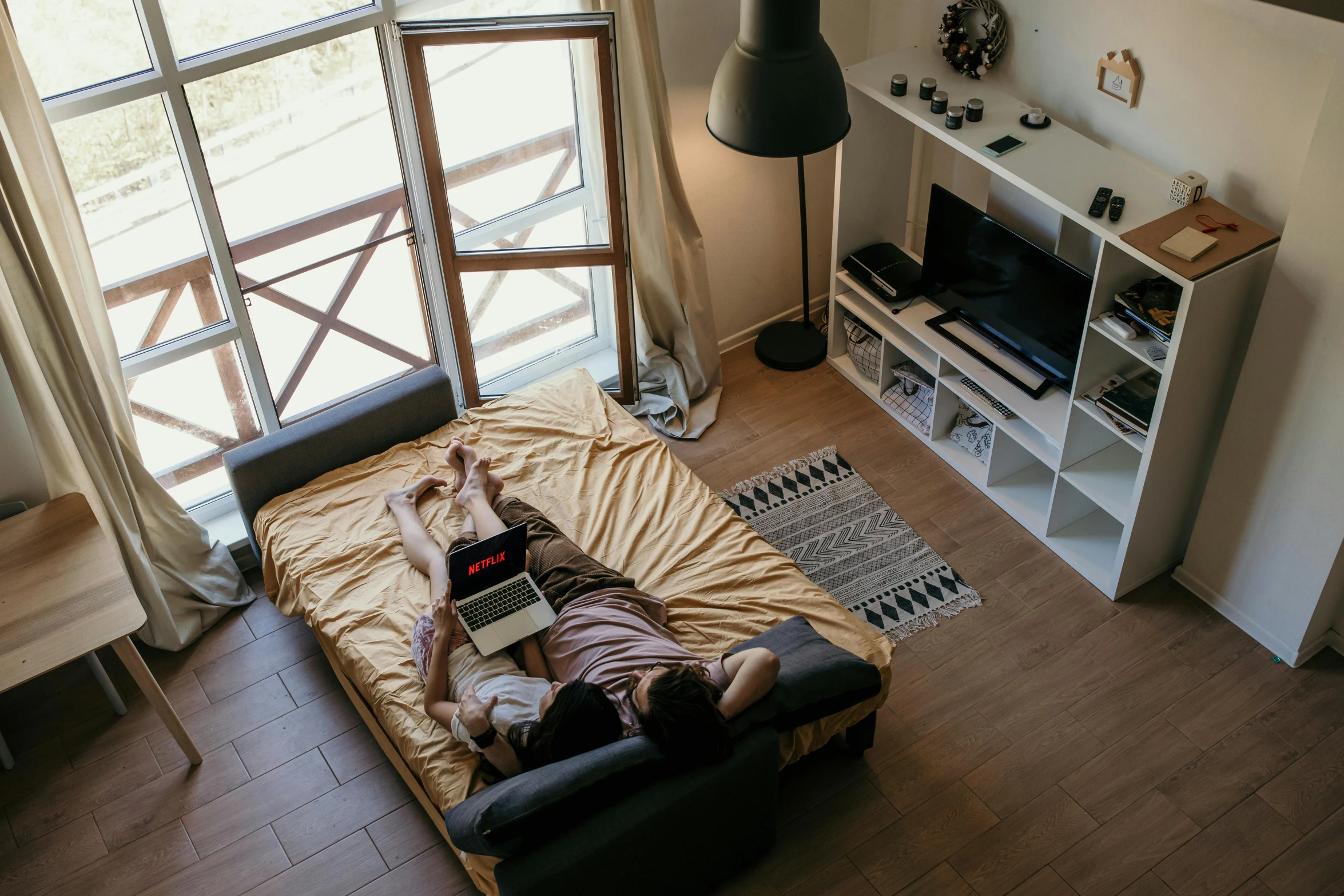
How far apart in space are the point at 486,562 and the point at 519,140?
1697 millimetres

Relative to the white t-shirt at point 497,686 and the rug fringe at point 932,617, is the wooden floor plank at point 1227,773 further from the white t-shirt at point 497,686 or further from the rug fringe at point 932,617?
the white t-shirt at point 497,686

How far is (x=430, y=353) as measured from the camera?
4.47 meters

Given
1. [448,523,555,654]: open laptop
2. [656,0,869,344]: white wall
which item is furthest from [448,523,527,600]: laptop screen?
[656,0,869,344]: white wall

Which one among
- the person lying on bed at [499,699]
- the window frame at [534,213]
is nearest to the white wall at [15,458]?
the person lying on bed at [499,699]

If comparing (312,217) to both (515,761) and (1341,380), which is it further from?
(1341,380)

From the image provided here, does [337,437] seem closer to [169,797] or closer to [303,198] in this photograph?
→ [303,198]

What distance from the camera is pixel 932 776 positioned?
11.0 ft

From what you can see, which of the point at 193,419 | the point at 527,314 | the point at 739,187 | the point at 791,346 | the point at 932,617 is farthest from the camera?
the point at 791,346

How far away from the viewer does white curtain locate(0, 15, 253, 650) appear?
3100 mm

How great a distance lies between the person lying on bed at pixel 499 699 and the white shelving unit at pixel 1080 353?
1934mm

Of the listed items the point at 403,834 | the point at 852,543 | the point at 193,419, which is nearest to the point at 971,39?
the point at 852,543

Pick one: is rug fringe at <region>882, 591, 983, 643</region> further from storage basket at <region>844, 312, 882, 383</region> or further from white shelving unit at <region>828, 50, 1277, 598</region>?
storage basket at <region>844, 312, 882, 383</region>

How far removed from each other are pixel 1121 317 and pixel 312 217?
2728 mm

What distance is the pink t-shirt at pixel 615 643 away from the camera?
298 centimetres
